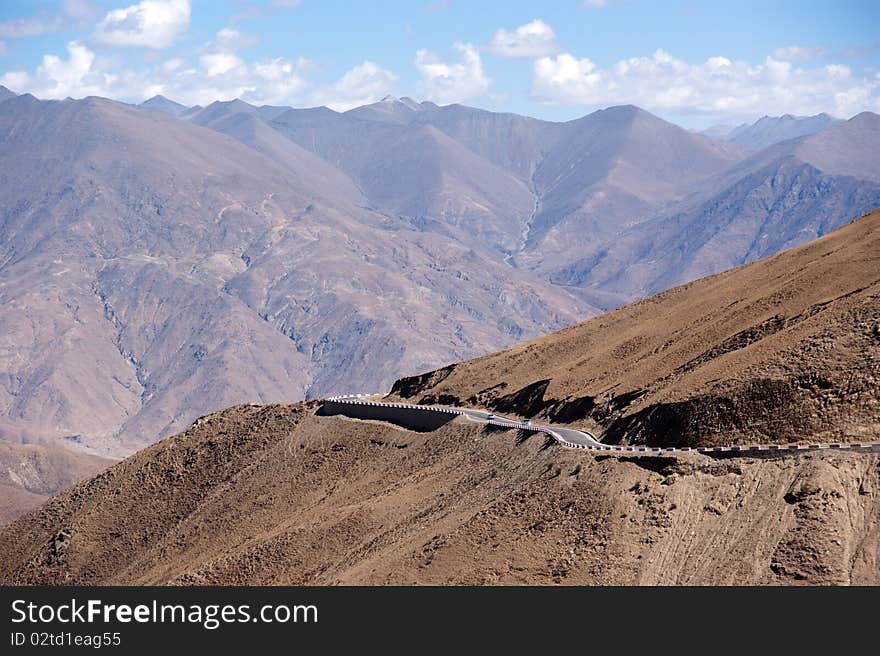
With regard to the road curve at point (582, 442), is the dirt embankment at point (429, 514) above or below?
below

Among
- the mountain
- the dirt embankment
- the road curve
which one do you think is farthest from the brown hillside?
the dirt embankment

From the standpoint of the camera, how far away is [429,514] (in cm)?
8769

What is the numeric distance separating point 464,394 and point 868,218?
117 feet

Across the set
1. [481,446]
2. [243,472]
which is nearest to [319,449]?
[243,472]

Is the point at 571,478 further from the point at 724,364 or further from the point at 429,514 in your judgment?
the point at 724,364

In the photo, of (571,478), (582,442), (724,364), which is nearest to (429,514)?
(582,442)

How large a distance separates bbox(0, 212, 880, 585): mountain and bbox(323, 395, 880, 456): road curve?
39.9 inches

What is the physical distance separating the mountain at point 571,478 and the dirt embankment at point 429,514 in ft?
0.49

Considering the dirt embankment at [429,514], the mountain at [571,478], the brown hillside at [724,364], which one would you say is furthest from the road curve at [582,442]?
the brown hillside at [724,364]

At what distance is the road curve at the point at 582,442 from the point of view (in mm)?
72938

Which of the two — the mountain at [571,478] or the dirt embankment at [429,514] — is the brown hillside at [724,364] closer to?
the mountain at [571,478]

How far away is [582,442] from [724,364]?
992 cm

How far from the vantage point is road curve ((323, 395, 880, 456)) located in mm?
72938

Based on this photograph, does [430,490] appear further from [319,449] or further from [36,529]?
[36,529]
